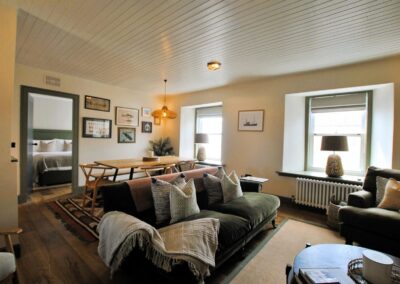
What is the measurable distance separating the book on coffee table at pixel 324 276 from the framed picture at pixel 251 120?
10.5ft

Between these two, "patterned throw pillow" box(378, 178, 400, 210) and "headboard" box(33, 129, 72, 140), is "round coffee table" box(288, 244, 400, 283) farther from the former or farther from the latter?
"headboard" box(33, 129, 72, 140)

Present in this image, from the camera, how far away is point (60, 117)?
A: 22.9 ft

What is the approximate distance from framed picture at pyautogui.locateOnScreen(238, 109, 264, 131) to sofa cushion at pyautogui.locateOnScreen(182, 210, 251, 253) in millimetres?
2594

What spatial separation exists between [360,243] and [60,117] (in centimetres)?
823

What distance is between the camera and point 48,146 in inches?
246

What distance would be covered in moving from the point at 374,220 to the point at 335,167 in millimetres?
1378

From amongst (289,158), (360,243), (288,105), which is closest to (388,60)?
(288,105)

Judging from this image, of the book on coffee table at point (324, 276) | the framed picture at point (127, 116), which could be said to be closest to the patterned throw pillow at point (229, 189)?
the book on coffee table at point (324, 276)

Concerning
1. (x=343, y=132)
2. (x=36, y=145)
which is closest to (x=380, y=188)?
(x=343, y=132)

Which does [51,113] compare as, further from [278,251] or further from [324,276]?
[324,276]

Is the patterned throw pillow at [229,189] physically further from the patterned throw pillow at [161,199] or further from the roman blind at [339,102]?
the roman blind at [339,102]

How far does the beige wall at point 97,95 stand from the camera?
12.2 ft

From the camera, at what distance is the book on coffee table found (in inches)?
48.5

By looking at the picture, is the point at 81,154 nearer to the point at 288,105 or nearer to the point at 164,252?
the point at 164,252
